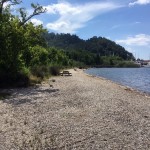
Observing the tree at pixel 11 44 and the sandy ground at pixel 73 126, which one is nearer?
the sandy ground at pixel 73 126

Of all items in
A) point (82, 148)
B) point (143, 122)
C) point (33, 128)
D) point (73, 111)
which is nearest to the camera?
point (82, 148)

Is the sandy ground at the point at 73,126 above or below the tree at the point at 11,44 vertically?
below

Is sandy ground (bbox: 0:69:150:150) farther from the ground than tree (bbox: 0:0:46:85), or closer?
closer

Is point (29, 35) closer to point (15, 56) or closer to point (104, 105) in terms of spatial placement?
point (15, 56)

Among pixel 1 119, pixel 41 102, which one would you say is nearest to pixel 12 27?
pixel 41 102

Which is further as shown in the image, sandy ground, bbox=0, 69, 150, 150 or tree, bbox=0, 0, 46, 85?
tree, bbox=0, 0, 46, 85

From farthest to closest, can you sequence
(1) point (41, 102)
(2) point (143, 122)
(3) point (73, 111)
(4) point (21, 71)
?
(4) point (21, 71) < (1) point (41, 102) < (3) point (73, 111) < (2) point (143, 122)

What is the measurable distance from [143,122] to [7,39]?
22.3m

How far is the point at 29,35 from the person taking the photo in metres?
41.9

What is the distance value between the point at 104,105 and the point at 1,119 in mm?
7861

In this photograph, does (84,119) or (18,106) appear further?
(18,106)

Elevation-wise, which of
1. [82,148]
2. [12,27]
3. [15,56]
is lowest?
[82,148]

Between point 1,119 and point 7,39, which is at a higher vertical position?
point 7,39

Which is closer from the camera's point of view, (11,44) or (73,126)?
(73,126)
